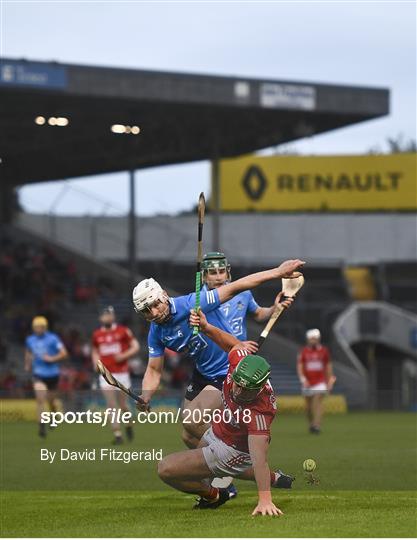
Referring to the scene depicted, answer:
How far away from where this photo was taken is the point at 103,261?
4788 centimetres

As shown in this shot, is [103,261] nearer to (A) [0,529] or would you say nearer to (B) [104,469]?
(B) [104,469]

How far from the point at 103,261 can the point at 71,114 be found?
858 cm

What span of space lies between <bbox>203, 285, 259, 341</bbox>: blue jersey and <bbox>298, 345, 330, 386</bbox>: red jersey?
47.7ft

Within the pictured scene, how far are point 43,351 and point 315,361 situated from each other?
222 inches

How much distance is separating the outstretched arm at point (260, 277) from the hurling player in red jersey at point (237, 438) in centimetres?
33

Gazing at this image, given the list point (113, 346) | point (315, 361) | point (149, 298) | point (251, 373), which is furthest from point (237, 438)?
point (315, 361)

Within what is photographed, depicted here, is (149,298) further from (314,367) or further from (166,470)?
(314,367)

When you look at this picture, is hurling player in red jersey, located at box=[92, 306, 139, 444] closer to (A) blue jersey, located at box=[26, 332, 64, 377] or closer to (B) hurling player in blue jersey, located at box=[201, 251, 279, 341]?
(A) blue jersey, located at box=[26, 332, 64, 377]

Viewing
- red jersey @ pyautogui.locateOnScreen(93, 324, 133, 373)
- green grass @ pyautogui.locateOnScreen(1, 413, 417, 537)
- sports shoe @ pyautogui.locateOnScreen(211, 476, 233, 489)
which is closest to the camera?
green grass @ pyautogui.locateOnScreen(1, 413, 417, 537)

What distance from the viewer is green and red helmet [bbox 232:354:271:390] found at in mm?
10766

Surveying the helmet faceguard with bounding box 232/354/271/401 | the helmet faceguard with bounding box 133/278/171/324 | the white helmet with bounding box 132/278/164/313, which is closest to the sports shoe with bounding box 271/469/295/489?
the helmet faceguard with bounding box 232/354/271/401

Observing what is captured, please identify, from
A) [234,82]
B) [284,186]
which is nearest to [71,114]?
[234,82]

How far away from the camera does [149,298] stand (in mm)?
11688

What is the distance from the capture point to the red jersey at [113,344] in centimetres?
2370
